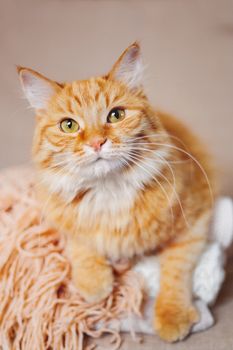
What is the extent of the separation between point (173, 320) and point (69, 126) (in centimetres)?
50

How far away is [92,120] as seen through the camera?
1.05 metres

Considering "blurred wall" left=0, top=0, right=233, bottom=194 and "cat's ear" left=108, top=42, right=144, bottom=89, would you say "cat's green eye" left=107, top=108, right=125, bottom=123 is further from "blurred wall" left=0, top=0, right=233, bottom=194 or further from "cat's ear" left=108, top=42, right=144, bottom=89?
"blurred wall" left=0, top=0, right=233, bottom=194

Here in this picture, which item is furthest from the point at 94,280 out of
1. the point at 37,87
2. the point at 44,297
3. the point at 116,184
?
the point at 37,87

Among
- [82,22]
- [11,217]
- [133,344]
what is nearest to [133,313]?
[133,344]

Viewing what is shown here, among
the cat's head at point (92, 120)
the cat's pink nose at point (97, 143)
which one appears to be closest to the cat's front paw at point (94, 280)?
the cat's head at point (92, 120)

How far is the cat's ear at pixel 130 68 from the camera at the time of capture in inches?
43.7

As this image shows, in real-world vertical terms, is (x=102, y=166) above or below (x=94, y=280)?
above

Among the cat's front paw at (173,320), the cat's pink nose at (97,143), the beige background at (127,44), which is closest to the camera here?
the cat's pink nose at (97,143)

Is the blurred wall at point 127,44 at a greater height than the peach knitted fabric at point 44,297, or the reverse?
the blurred wall at point 127,44

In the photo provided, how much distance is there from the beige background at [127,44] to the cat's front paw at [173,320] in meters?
0.88

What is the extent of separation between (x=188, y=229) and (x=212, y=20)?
1212 millimetres

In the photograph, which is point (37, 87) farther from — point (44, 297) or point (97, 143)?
point (44, 297)

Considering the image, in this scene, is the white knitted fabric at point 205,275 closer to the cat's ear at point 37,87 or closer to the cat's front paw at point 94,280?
the cat's front paw at point 94,280

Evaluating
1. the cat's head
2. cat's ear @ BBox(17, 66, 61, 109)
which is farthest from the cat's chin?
cat's ear @ BBox(17, 66, 61, 109)
